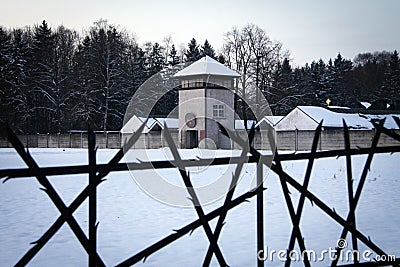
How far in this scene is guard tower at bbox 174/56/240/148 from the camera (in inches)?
1454

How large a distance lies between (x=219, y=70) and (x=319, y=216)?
31456 mm

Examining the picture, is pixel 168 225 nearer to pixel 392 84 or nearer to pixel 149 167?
pixel 149 167

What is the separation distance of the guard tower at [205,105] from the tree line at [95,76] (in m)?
5.22

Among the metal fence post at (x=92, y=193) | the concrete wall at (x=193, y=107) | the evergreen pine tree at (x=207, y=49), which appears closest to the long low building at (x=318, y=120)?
the concrete wall at (x=193, y=107)

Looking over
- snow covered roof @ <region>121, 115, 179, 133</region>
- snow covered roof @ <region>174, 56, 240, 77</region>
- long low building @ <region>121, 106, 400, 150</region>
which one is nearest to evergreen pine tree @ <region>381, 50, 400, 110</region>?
long low building @ <region>121, 106, 400, 150</region>

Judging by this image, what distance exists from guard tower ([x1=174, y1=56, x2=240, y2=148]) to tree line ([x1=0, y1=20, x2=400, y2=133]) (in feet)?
17.1

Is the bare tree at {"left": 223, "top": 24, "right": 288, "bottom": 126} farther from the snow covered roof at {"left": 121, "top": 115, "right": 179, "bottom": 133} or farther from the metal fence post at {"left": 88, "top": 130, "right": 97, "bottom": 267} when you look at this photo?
the metal fence post at {"left": 88, "top": 130, "right": 97, "bottom": 267}

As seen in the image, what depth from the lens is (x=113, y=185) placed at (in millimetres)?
13672

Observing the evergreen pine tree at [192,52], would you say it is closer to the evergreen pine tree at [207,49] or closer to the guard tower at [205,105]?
the evergreen pine tree at [207,49]

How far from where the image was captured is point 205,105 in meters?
37.2

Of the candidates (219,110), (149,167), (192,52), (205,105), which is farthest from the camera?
(192,52)

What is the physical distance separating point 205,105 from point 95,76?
610 inches

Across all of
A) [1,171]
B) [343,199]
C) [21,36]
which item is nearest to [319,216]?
[343,199]

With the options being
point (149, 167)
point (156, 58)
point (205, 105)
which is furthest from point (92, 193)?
point (156, 58)
